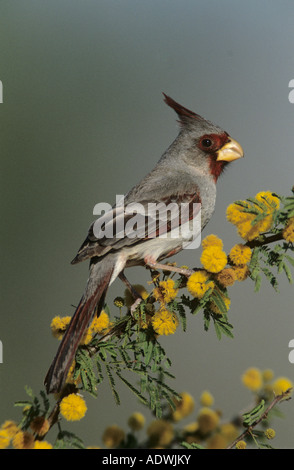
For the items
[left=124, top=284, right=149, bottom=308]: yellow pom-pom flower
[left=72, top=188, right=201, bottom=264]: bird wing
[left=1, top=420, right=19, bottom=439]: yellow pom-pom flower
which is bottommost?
[left=1, top=420, right=19, bottom=439]: yellow pom-pom flower

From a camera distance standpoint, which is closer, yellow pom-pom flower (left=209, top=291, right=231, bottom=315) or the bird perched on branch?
yellow pom-pom flower (left=209, top=291, right=231, bottom=315)

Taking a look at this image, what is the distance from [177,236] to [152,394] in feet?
2.61

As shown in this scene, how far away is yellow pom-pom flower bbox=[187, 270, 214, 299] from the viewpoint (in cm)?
134

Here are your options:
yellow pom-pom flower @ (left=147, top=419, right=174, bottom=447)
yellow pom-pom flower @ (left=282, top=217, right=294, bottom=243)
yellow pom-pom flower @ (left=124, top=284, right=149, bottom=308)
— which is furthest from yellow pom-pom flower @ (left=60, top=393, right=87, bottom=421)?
yellow pom-pom flower @ (left=282, top=217, right=294, bottom=243)

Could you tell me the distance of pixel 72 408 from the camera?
3.83 feet

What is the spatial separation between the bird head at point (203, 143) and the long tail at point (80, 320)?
797mm

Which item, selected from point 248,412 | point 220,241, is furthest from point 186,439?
point 220,241

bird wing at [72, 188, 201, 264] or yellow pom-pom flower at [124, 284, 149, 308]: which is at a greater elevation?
bird wing at [72, 188, 201, 264]

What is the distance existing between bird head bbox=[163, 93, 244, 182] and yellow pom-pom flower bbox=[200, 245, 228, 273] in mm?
1195

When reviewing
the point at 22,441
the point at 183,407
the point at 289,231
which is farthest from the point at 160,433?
the point at 289,231

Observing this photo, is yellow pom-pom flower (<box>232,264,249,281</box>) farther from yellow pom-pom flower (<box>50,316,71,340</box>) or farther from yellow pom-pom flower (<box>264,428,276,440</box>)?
yellow pom-pom flower (<box>50,316,71,340</box>)

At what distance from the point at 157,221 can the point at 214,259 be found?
29.7 inches

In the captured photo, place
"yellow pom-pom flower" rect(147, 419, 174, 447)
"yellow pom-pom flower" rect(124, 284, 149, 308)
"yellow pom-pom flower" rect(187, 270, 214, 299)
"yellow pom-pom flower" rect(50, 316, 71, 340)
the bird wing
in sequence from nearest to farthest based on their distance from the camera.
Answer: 1. "yellow pom-pom flower" rect(147, 419, 174, 447)
2. "yellow pom-pom flower" rect(187, 270, 214, 299)
3. "yellow pom-pom flower" rect(50, 316, 71, 340)
4. "yellow pom-pom flower" rect(124, 284, 149, 308)
5. the bird wing

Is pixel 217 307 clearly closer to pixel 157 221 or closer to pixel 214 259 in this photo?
pixel 214 259
